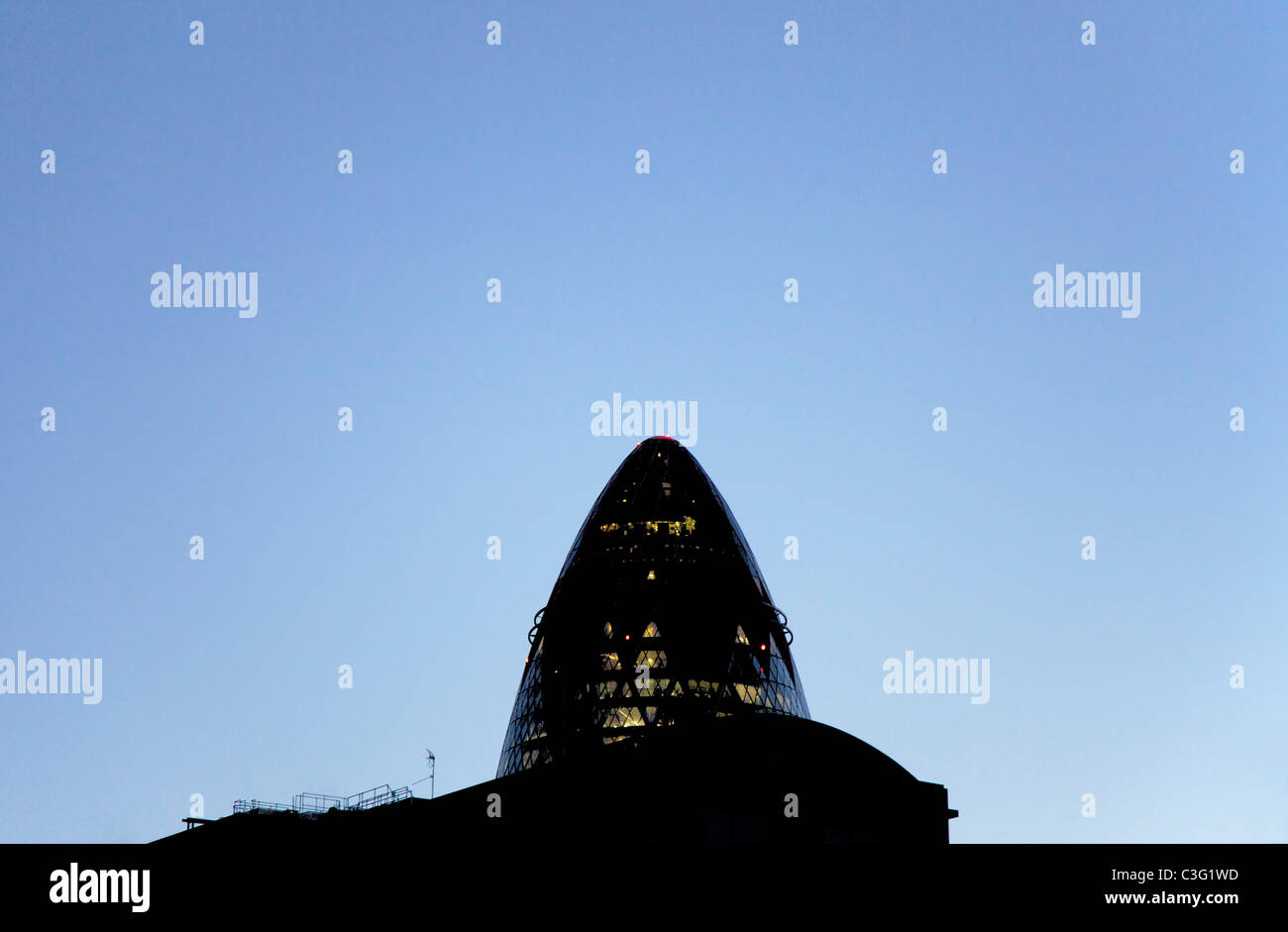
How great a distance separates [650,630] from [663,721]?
29.4 feet

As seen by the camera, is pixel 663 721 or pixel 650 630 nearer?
pixel 663 721

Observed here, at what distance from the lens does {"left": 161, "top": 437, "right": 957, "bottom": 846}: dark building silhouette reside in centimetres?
6856

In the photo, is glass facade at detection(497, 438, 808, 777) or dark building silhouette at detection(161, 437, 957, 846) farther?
glass facade at detection(497, 438, 808, 777)

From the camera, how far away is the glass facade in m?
124

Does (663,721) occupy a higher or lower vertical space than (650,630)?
lower

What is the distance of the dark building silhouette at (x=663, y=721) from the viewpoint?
225ft

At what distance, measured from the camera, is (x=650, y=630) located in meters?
128

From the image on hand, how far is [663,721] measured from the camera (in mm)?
121750

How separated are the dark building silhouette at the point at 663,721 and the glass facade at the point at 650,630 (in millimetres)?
142

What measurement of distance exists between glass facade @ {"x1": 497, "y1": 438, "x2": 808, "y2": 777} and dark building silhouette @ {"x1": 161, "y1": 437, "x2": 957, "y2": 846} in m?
0.14

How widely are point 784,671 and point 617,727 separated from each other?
1743 cm

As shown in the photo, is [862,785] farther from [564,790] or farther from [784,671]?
[784,671]
